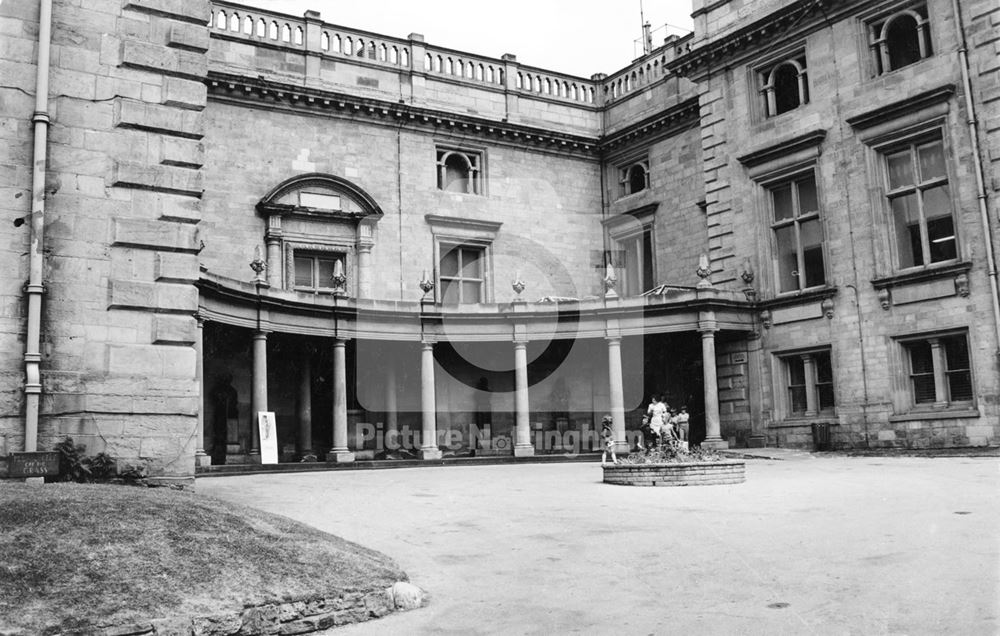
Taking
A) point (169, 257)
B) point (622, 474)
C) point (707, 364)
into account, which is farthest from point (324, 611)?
point (707, 364)

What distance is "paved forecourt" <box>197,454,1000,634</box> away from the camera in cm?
706

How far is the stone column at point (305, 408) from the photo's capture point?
27844mm

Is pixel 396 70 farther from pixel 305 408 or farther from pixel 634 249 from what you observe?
pixel 305 408

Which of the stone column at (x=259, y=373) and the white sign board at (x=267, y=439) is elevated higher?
the stone column at (x=259, y=373)

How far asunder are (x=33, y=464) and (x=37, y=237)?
2.72 meters

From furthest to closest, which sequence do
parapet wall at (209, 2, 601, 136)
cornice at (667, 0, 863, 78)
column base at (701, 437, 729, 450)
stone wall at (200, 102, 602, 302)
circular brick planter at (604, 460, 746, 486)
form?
1. parapet wall at (209, 2, 601, 136)
2. stone wall at (200, 102, 602, 302)
3. column base at (701, 437, 729, 450)
4. cornice at (667, 0, 863, 78)
5. circular brick planter at (604, 460, 746, 486)

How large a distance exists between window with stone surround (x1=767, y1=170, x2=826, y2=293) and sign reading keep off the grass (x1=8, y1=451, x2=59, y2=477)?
2146 centimetres

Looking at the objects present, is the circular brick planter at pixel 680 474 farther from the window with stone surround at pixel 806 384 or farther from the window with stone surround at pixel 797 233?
the window with stone surround at pixel 797 233

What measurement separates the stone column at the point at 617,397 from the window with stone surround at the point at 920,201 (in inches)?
328

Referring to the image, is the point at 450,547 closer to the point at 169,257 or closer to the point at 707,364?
the point at 169,257

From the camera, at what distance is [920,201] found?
79.0 feet

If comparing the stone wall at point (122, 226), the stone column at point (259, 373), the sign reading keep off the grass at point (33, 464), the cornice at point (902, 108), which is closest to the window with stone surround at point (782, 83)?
the cornice at point (902, 108)

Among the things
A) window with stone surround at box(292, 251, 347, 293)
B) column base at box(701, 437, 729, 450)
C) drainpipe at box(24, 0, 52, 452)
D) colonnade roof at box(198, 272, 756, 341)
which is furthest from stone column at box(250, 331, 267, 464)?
drainpipe at box(24, 0, 52, 452)

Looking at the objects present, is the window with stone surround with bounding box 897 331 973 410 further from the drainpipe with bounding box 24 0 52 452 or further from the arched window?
the drainpipe with bounding box 24 0 52 452
